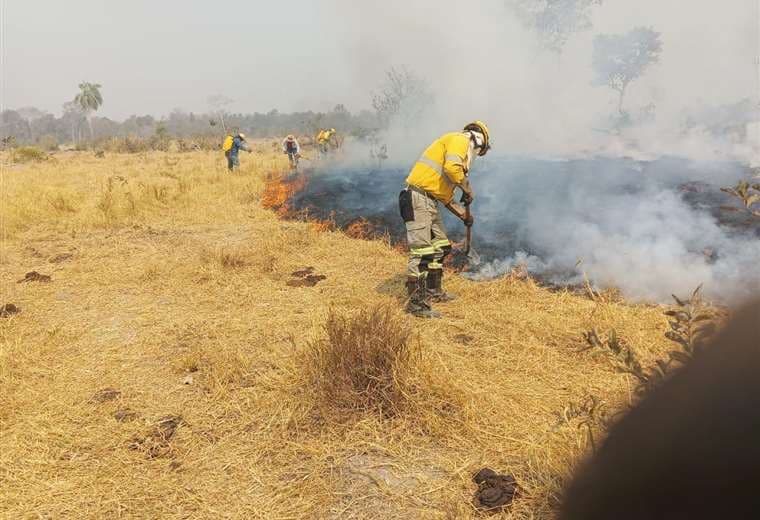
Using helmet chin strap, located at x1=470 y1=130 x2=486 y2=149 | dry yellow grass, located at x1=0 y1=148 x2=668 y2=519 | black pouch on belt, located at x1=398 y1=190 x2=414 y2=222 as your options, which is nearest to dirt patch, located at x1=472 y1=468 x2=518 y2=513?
dry yellow grass, located at x1=0 y1=148 x2=668 y2=519

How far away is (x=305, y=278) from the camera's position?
591cm

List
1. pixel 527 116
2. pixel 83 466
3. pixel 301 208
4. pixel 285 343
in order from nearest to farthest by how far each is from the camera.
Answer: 1. pixel 83 466
2. pixel 285 343
3. pixel 301 208
4. pixel 527 116

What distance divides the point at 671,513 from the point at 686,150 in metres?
19.3

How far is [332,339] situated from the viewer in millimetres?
3205

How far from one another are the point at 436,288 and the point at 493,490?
9.55 ft

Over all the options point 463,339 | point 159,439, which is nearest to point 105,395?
point 159,439

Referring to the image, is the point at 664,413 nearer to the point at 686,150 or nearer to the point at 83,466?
the point at 83,466

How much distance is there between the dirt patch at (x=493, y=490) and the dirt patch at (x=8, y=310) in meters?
5.18

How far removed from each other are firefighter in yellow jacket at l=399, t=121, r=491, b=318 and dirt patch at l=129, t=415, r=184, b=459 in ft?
8.16

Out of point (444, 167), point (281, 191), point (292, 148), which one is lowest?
point (281, 191)

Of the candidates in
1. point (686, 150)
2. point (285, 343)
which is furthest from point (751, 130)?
point (285, 343)

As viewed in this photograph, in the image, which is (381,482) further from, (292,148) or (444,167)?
(292,148)

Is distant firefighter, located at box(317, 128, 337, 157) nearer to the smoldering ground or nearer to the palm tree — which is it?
the smoldering ground

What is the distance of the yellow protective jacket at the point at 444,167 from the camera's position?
4637mm
